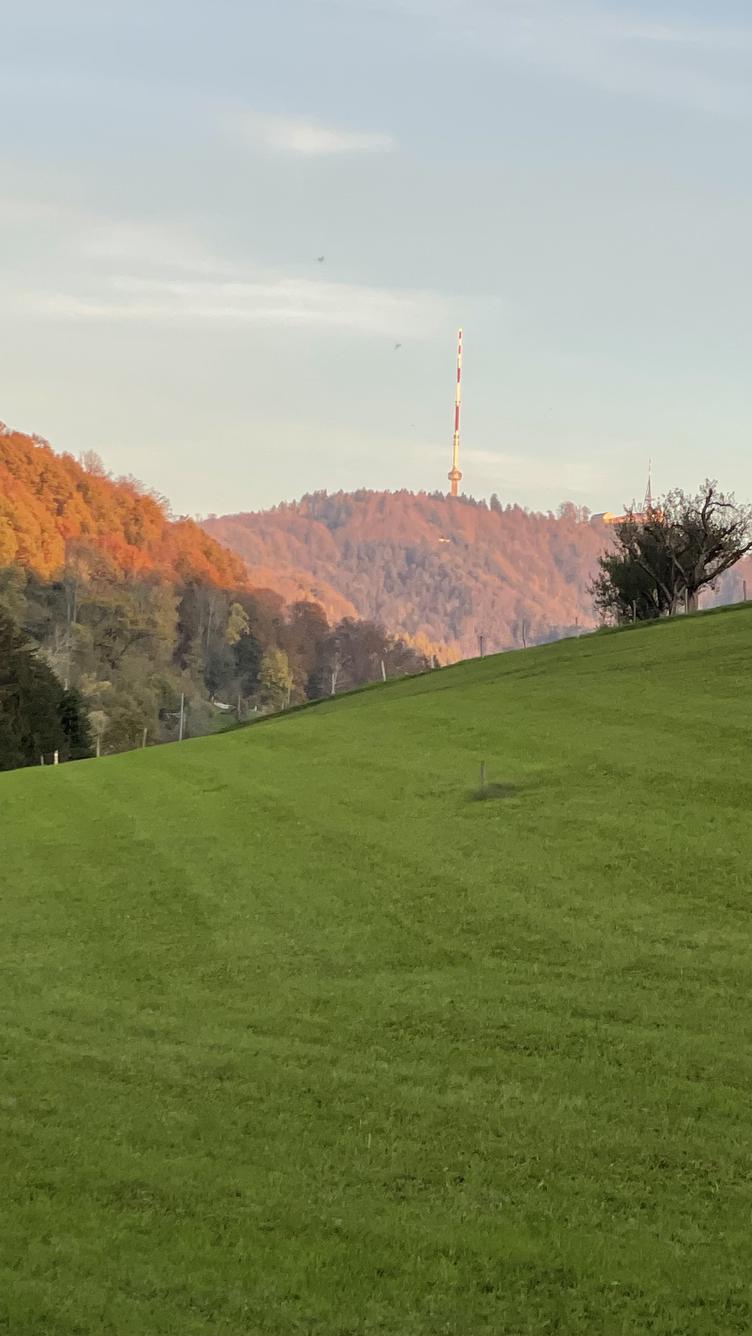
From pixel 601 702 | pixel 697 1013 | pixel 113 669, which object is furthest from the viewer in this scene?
pixel 113 669

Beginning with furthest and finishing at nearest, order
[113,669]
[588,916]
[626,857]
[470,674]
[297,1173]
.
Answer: [113,669]
[470,674]
[626,857]
[588,916]
[297,1173]

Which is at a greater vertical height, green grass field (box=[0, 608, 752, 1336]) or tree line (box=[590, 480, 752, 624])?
tree line (box=[590, 480, 752, 624])

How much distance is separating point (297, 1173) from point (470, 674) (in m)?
46.6

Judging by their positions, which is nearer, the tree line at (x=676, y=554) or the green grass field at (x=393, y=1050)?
the green grass field at (x=393, y=1050)

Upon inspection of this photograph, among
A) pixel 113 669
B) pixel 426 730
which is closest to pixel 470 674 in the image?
pixel 426 730

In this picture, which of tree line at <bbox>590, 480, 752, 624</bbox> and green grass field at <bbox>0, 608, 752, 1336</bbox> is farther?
tree line at <bbox>590, 480, 752, 624</bbox>

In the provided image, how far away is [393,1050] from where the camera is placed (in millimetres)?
14109

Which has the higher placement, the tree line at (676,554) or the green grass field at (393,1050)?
the tree line at (676,554)

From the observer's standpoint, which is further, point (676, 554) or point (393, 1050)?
point (676, 554)

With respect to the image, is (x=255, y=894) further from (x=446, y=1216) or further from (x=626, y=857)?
(x=446, y=1216)

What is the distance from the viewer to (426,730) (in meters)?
36.7

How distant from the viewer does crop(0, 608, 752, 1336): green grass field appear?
863cm

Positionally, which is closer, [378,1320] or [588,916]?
[378,1320]

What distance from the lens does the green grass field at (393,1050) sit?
8633mm
